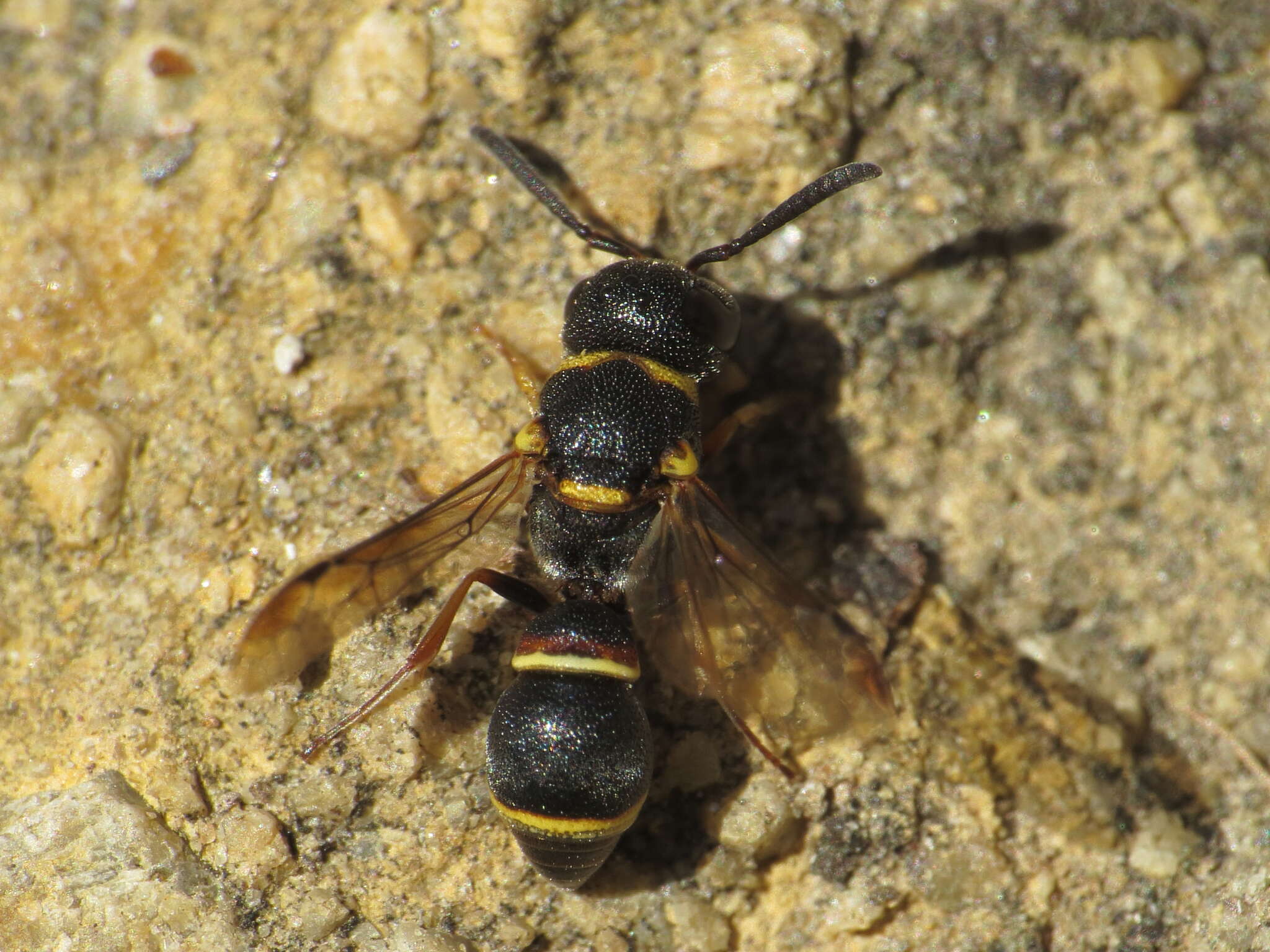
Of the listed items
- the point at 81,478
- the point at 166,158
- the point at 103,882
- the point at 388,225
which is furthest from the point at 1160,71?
the point at 103,882

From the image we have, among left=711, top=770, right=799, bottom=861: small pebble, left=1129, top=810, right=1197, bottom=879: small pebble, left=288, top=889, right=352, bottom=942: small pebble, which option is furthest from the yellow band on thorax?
left=1129, top=810, right=1197, bottom=879: small pebble

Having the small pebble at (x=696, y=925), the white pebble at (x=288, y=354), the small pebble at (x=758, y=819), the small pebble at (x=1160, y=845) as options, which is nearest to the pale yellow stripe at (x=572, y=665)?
the small pebble at (x=758, y=819)

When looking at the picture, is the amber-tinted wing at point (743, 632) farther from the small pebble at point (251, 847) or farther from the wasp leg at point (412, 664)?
the small pebble at point (251, 847)

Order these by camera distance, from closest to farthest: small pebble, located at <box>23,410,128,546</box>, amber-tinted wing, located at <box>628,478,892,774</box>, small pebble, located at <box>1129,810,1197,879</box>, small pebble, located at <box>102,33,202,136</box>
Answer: amber-tinted wing, located at <box>628,478,892,774</box> → small pebble, located at <box>1129,810,1197,879</box> → small pebble, located at <box>23,410,128,546</box> → small pebble, located at <box>102,33,202,136</box>

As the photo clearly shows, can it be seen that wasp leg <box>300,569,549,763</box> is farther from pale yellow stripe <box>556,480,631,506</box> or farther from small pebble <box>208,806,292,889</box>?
pale yellow stripe <box>556,480,631,506</box>

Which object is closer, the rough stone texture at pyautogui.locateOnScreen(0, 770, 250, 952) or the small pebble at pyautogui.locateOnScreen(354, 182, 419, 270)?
the rough stone texture at pyautogui.locateOnScreen(0, 770, 250, 952)

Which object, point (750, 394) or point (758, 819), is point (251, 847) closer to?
point (758, 819)
